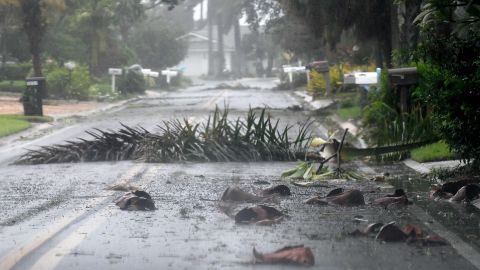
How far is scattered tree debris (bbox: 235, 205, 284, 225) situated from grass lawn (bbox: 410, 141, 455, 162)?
5408mm

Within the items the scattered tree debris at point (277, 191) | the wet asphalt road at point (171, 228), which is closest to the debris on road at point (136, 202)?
the wet asphalt road at point (171, 228)

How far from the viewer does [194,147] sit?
52.0 feet

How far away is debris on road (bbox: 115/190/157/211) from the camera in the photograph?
9.84 metres

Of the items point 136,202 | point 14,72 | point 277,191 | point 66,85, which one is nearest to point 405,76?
point 277,191

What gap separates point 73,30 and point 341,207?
41.0 meters

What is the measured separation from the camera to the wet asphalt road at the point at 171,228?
7082 millimetres

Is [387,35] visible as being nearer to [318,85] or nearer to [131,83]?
[318,85]

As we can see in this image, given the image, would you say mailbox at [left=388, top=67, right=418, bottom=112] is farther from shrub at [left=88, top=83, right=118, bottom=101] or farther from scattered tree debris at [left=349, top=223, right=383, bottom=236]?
shrub at [left=88, top=83, right=118, bottom=101]

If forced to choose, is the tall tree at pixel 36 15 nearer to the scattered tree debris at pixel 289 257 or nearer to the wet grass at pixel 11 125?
the wet grass at pixel 11 125

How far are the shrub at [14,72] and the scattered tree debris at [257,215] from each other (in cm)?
3915

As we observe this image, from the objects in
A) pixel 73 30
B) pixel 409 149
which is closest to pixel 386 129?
pixel 409 149

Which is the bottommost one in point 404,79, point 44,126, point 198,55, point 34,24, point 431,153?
point 44,126

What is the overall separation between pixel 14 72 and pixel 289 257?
41.8 meters

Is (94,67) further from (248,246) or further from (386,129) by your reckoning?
→ (248,246)
